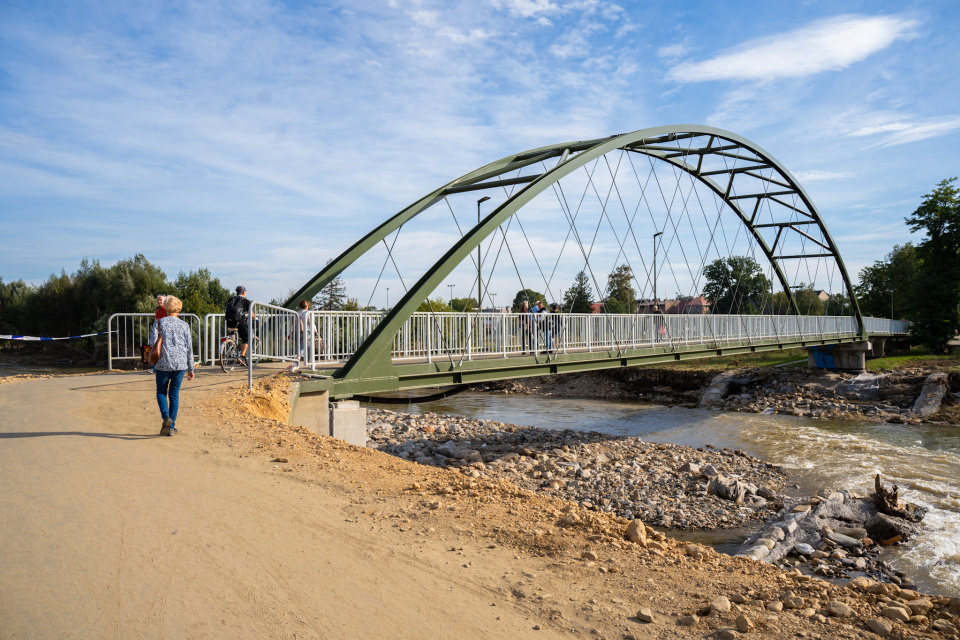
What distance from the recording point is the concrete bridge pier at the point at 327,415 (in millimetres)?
9109

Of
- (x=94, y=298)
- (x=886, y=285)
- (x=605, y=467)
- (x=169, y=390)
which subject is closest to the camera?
(x=169, y=390)

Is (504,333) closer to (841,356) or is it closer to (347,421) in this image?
(347,421)

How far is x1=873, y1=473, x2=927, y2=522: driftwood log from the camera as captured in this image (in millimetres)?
10008

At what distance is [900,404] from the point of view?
26.2m

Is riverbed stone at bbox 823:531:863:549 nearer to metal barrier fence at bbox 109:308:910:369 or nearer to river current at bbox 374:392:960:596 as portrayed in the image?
river current at bbox 374:392:960:596

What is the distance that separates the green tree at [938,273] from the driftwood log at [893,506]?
32.1 m

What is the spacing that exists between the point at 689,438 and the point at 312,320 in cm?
1469

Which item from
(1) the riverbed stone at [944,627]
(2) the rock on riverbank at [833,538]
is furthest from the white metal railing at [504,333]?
(1) the riverbed stone at [944,627]

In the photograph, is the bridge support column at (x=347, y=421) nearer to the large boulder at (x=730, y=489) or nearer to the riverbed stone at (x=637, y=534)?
the riverbed stone at (x=637, y=534)

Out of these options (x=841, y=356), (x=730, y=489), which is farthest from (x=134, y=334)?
(x=841, y=356)

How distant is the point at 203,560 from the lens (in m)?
3.73

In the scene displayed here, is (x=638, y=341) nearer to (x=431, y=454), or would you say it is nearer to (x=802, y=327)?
(x=431, y=454)

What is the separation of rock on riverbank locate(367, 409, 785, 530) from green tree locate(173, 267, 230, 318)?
2954 cm

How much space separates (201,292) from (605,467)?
4197 cm
